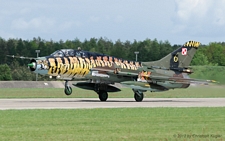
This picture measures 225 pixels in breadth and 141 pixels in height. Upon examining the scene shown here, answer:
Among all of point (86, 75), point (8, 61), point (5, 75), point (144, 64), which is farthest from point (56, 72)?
point (8, 61)

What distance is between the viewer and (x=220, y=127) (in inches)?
691

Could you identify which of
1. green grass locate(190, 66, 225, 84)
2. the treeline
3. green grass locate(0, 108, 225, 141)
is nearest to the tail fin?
green grass locate(190, 66, 225, 84)

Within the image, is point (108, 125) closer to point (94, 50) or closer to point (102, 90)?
point (102, 90)

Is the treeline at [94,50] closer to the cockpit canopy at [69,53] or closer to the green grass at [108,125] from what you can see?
the cockpit canopy at [69,53]

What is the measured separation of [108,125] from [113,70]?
16999 millimetres

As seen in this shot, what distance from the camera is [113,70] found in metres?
34.9

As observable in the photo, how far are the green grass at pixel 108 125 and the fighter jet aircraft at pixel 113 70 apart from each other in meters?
9.45

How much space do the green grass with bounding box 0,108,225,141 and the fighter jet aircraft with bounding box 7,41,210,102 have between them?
9453mm

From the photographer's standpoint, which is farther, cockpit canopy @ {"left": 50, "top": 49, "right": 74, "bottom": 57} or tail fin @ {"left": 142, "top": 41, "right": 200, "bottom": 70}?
tail fin @ {"left": 142, "top": 41, "right": 200, "bottom": 70}

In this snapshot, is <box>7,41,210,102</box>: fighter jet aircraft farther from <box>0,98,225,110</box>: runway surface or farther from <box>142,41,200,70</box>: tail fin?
<box>0,98,225,110</box>: runway surface

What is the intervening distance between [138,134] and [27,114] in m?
7.34

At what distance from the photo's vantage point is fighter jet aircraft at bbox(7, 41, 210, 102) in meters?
32.6

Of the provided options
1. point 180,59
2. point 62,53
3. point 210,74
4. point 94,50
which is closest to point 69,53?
point 62,53

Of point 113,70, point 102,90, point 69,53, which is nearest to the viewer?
point 69,53
